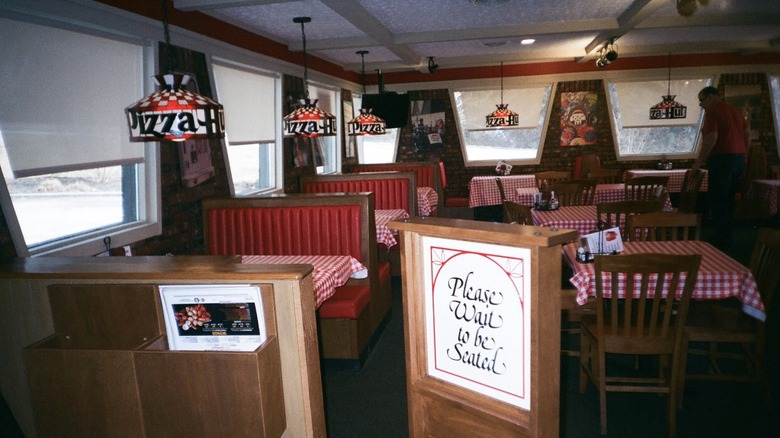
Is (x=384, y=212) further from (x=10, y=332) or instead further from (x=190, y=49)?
(x=10, y=332)

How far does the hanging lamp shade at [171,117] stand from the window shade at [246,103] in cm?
275

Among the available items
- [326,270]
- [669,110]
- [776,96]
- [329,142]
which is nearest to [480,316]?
[326,270]

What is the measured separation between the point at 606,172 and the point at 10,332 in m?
7.57

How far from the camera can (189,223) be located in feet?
14.4

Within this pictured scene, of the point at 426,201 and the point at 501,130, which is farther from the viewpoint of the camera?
the point at 501,130

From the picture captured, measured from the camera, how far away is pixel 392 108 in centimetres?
943

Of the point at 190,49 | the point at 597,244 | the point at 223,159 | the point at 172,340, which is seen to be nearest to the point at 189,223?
the point at 223,159

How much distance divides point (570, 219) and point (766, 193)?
503cm

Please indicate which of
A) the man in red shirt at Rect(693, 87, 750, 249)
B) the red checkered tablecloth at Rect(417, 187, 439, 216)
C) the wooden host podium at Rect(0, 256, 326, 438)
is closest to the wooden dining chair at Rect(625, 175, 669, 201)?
the man in red shirt at Rect(693, 87, 750, 249)

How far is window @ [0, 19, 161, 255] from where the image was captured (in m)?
2.91

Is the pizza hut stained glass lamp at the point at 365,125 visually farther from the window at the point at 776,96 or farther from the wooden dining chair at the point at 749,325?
the window at the point at 776,96

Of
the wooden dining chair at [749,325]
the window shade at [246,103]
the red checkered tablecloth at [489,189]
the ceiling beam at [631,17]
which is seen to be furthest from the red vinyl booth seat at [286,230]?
the red checkered tablecloth at [489,189]

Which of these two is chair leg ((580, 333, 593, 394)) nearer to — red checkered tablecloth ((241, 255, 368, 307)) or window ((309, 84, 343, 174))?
red checkered tablecloth ((241, 255, 368, 307))

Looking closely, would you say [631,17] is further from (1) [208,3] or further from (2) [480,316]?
(2) [480,316]
